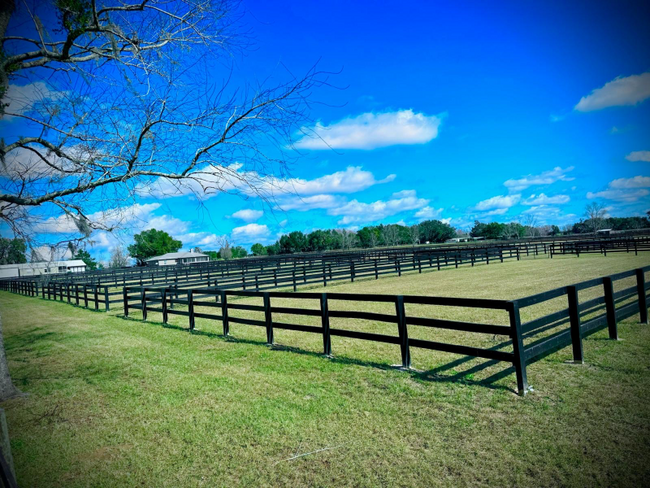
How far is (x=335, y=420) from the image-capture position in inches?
178

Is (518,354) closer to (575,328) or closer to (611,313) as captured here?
(575,328)

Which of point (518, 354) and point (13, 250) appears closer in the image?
point (518, 354)

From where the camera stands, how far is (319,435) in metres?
4.20

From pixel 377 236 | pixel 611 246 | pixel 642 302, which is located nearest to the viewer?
pixel 642 302

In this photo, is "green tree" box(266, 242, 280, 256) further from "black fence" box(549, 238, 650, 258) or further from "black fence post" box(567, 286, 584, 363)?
"black fence post" box(567, 286, 584, 363)

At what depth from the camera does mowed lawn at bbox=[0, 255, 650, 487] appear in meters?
3.47

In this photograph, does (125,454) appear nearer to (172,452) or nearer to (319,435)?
(172,452)

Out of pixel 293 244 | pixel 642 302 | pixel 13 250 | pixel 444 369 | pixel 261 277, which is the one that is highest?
pixel 293 244

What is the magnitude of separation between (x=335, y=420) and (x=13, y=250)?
658 centimetres

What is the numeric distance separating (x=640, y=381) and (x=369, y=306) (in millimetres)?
9075

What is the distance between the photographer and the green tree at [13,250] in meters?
6.82

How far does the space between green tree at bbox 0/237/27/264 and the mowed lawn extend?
88.7 inches

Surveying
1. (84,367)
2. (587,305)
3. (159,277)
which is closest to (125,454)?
(84,367)

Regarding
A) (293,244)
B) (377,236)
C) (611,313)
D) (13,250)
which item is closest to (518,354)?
(611,313)
